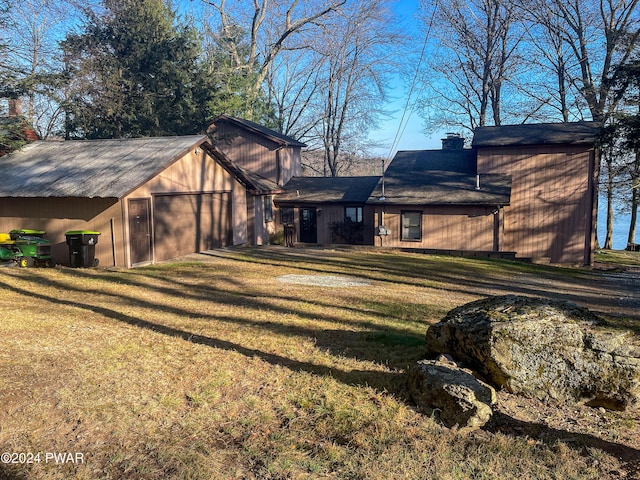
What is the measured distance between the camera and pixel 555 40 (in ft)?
109

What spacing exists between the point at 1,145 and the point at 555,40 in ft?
106

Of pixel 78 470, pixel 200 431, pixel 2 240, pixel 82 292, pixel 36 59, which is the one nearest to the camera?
pixel 78 470

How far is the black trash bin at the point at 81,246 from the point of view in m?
14.2

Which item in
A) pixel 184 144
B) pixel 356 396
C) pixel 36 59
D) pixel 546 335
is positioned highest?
pixel 36 59

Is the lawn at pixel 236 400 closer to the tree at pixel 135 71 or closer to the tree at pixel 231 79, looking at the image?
the tree at pixel 135 71

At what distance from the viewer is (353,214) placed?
85.4 feet

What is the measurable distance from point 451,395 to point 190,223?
14.4 meters

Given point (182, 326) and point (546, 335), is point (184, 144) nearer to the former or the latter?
point (182, 326)

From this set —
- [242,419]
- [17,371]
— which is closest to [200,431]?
[242,419]

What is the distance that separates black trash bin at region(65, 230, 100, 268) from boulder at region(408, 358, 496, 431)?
11504mm

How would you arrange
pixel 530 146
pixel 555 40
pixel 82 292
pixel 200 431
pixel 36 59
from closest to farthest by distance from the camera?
pixel 200 431, pixel 82 292, pixel 36 59, pixel 530 146, pixel 555 40

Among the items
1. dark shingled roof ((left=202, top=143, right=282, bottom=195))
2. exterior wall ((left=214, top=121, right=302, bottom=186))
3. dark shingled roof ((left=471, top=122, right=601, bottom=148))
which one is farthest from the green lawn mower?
dark shingled roof ((left=471, top=122, right=601, bottom=148))

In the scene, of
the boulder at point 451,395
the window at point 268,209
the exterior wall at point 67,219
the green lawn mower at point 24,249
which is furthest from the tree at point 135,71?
the boulder at point 451,395

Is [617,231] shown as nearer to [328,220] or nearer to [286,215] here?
[328,220]
